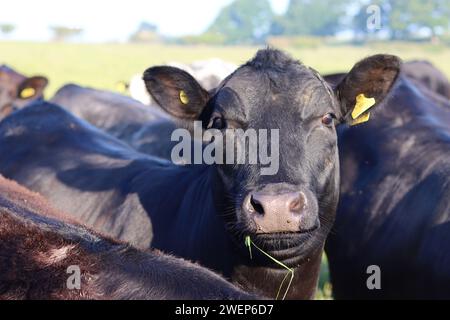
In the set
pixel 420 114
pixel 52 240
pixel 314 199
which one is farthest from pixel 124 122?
pixel 52 240

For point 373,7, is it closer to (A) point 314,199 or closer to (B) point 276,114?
(B) point 276,114

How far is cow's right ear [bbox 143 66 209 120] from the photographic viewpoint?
14.5 feet

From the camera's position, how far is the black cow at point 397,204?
478 cm

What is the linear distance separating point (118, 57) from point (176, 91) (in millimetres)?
46380

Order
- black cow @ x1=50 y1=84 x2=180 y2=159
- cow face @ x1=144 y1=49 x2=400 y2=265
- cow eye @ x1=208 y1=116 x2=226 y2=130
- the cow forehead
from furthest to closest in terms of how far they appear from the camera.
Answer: black cow @ x1=50 y1=84 x2=180 y2=159
cow eye @ x1=208 y1=116 x2=226 y2=130
the cow forehead
cow face @ x1=144 y1=49 x2=400 y2=265

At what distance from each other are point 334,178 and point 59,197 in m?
2.27

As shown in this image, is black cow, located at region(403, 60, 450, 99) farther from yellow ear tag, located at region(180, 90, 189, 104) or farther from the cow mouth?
the cow mouth

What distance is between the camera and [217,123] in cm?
421

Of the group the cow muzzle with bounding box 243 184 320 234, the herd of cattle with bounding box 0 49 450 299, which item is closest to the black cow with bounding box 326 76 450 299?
the herd of cattle with bounding box 0 49 450 299

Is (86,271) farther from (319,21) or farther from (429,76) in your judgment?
(319,21)

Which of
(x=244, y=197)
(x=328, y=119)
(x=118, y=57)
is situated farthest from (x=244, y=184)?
(x=118, y=57)

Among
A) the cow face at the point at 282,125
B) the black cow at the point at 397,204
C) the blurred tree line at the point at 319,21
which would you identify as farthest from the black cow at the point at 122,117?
the blurred tree line at the point at 319,21

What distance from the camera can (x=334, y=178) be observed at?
167 inches

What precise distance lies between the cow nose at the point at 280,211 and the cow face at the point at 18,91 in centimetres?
811
